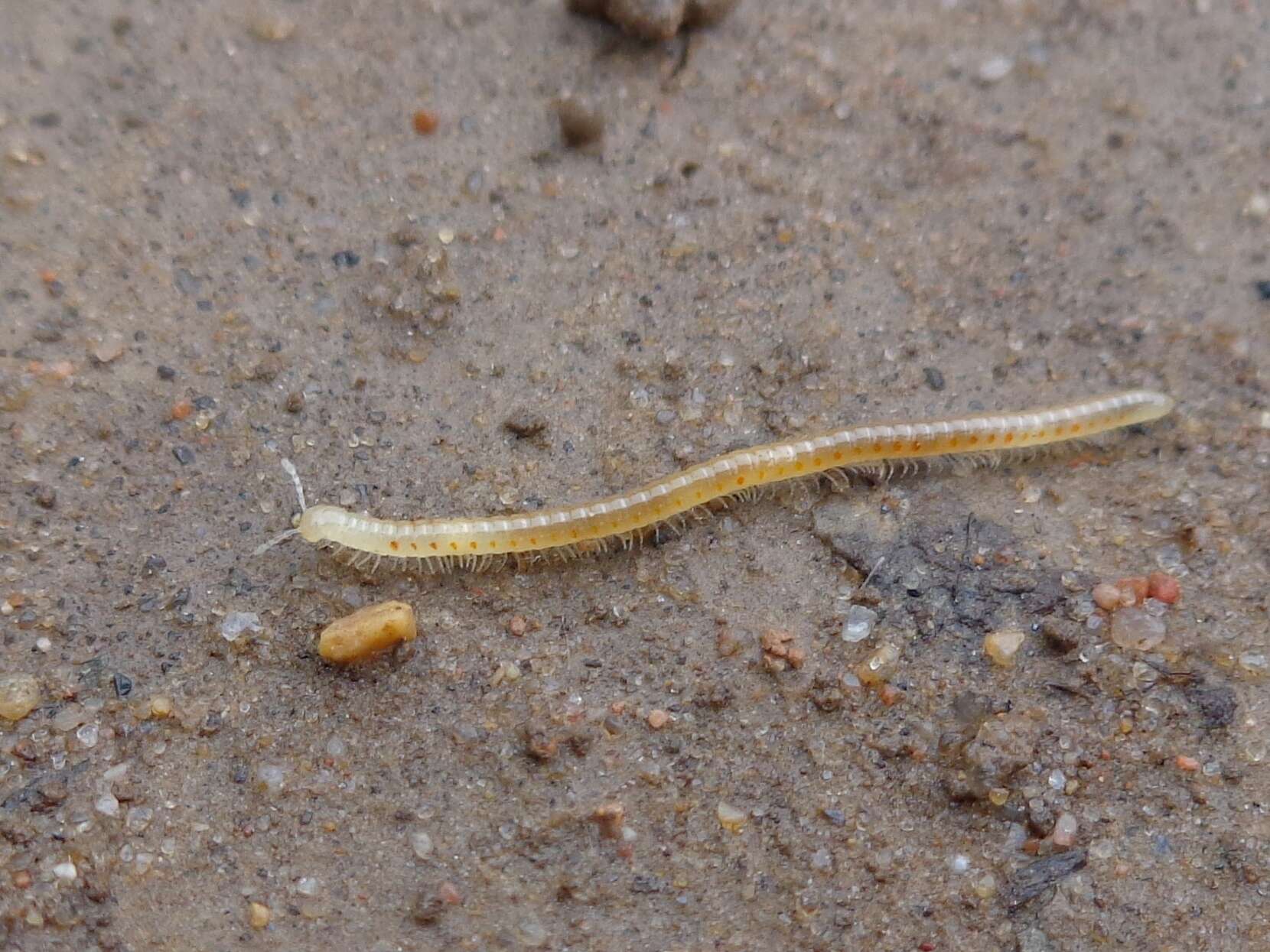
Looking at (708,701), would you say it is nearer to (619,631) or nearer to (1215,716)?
(619,631)

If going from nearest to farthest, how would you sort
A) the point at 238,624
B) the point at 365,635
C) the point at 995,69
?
1. the point at 365,635
2. the point at 238,624
3. the point at 995,69

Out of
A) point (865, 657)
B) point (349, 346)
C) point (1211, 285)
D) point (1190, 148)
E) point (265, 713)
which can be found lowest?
point (265, 713)

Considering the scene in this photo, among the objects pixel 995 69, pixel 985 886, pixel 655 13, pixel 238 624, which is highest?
pixel 995 69

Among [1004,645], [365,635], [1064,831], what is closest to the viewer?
[1064,831]

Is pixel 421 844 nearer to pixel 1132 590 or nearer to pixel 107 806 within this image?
pixel 107 806

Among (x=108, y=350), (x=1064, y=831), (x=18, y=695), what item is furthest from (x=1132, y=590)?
(x=108, y=350)

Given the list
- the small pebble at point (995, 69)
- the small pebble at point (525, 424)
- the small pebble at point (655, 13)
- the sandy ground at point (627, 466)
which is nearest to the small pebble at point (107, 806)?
the sandy ground at point (627, 466)

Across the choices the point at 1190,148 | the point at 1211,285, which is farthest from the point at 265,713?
the point at 1190,148
